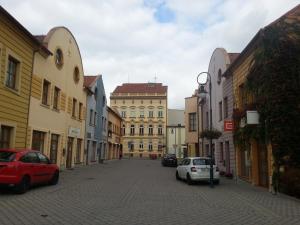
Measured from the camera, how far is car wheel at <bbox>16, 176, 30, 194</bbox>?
39.1 ft

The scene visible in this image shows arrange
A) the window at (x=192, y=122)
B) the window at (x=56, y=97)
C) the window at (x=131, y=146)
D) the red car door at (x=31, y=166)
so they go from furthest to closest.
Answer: the window at (x=131, y=146)
the window at (x=192, y=122)
the window at (x=56, y=97)
the red car door at (x=31, y=166)

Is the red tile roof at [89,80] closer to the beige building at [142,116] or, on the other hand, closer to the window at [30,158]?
the window at [30,158]

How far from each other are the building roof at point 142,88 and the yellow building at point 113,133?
92.6 feet

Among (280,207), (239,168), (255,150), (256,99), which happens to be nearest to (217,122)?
(239,168)

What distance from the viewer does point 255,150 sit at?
60.3 ft

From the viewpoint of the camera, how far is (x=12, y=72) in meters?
17.3

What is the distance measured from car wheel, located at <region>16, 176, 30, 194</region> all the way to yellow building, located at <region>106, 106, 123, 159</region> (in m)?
32.2

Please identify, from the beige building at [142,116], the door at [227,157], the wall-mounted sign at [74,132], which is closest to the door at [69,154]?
the wall-mounted sign at [74,132]

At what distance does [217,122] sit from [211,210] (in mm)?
17890

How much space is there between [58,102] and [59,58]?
10.1 feet

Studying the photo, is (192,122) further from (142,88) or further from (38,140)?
(142,88)

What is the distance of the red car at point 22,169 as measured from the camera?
1156cm

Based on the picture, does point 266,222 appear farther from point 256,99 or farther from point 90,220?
point 256,99

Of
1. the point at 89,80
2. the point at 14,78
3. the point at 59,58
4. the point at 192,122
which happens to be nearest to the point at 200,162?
the point at 14,78
